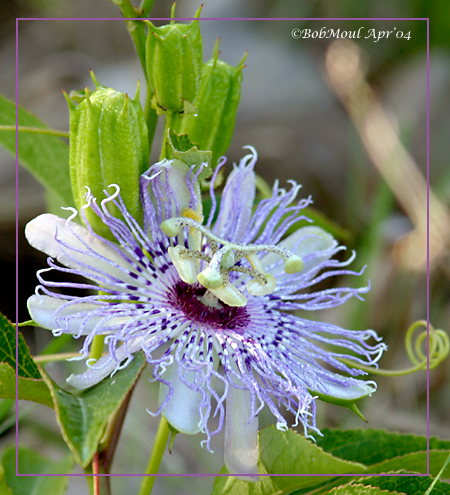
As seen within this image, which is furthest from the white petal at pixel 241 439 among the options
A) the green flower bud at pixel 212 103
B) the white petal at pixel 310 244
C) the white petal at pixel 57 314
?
the green flower bud at pixel 212 103

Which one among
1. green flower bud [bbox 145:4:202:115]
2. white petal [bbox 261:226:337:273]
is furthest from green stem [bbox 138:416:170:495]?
green flower bud [bbox 145:4:202:115]

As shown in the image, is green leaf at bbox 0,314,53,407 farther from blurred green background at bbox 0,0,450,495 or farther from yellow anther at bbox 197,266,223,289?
blurred green background at bbox 0,0,450,495

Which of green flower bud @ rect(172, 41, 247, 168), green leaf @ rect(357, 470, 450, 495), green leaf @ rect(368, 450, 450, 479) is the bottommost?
green leaf @ rect(357, 470, 450, 495)

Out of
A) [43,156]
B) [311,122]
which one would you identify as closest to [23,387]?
[43,156]

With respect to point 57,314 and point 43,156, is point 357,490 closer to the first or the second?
point 57,314

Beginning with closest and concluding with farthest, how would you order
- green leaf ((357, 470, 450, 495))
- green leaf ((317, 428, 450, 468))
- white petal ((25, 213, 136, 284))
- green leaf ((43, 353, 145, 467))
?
green leaf ((43, 353, 145, 467)), white petal ((25, 213, 136, 284)), green leaf ((357, 470, 450, 495)), green leaf ((317, 428, 450, 468))

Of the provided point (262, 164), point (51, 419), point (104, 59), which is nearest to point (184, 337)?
point (51, 419)
